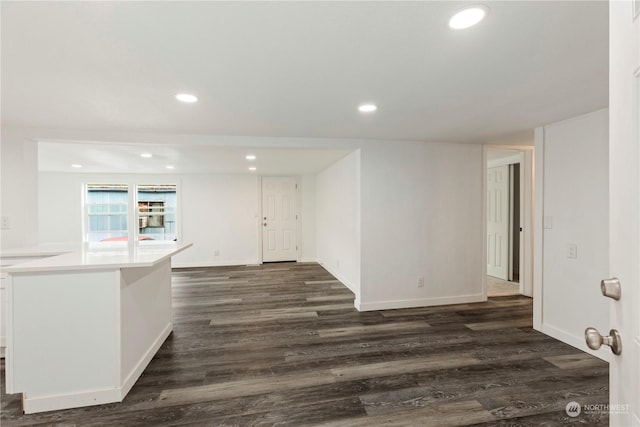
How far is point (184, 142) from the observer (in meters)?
3.23

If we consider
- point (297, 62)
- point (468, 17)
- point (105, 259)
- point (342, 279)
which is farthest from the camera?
point (342, 279)

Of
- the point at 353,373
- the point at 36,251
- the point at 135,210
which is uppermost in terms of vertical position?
the point at 135,210

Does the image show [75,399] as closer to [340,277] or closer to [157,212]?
[340,277]

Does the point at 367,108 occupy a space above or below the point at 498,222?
above

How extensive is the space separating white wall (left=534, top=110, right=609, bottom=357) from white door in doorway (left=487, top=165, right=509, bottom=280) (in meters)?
2.15

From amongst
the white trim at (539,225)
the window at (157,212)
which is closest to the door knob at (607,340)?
the white trim at (539,225)

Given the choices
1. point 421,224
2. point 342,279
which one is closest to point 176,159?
point 342,279

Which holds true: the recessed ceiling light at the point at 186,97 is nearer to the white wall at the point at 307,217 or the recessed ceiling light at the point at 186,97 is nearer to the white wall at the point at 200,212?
the white wall at the point at 200,212

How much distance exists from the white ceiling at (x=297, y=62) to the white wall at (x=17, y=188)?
50 centimetres

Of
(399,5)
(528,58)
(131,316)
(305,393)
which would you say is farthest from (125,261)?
(528,58)

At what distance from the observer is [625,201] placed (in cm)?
65

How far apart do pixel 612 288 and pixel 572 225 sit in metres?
2.72

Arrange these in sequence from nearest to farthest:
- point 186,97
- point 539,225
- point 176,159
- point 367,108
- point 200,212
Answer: point 186,97 < point 367,108 < point 539,225 < point 176,159 < point 200,212

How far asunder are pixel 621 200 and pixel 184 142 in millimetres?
3521
